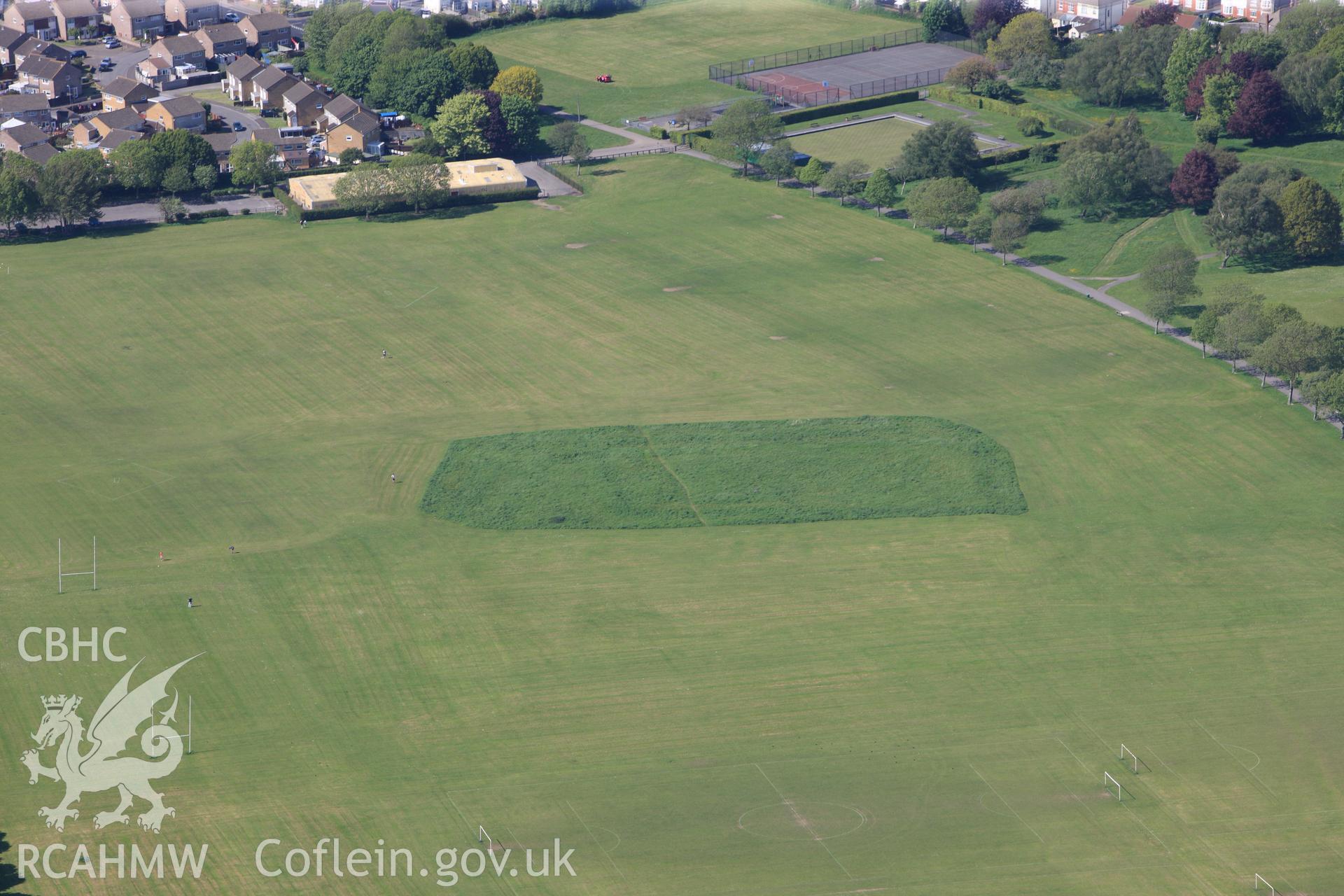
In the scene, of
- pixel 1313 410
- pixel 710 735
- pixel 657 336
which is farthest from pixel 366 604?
pixel 1313 410

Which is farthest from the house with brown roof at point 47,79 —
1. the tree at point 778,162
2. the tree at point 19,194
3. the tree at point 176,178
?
the tree at point 778,162

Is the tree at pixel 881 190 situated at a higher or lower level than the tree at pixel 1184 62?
lower

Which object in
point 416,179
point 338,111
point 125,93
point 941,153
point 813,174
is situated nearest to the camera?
point 416,179

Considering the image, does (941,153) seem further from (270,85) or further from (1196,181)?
(270,85)

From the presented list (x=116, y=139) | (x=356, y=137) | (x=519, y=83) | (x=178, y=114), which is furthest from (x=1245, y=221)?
(x=116, y=139)

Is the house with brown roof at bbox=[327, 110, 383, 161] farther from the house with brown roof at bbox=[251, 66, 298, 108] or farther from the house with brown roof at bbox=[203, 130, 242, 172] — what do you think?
the house with brown roof at bbox=[251, 66, 298, 108]

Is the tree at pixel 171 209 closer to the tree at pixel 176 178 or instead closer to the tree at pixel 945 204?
the tree at pixel 176 178
